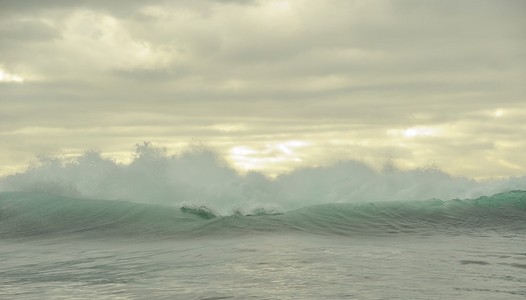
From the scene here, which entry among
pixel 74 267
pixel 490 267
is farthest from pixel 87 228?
pixel 490 267

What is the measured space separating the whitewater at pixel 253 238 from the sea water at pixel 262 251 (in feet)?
0.12

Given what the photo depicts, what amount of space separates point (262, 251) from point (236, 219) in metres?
6.22

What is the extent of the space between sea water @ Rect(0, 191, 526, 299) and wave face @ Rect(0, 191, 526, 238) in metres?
0.04

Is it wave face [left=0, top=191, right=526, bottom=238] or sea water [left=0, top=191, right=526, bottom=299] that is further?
wave face [left=0, top=191, right=526, bottom=238]

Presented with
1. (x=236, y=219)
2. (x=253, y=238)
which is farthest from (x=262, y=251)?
(x=236, y=219)

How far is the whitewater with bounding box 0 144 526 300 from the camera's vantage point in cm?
746

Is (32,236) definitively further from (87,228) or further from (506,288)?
(506,288)

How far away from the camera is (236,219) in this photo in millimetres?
17266

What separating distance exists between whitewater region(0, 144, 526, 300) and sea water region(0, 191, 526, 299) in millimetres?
36

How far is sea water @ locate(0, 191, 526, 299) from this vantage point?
7.27 m

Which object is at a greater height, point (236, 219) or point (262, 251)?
point (236, 219)

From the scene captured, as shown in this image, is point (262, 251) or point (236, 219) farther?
point (236, 219)

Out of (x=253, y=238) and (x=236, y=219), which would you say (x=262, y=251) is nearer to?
(x=253, y=238)

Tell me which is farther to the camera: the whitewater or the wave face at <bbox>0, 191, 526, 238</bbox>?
the wave face at <bbox>0, 191, 526, 238</bbox>
